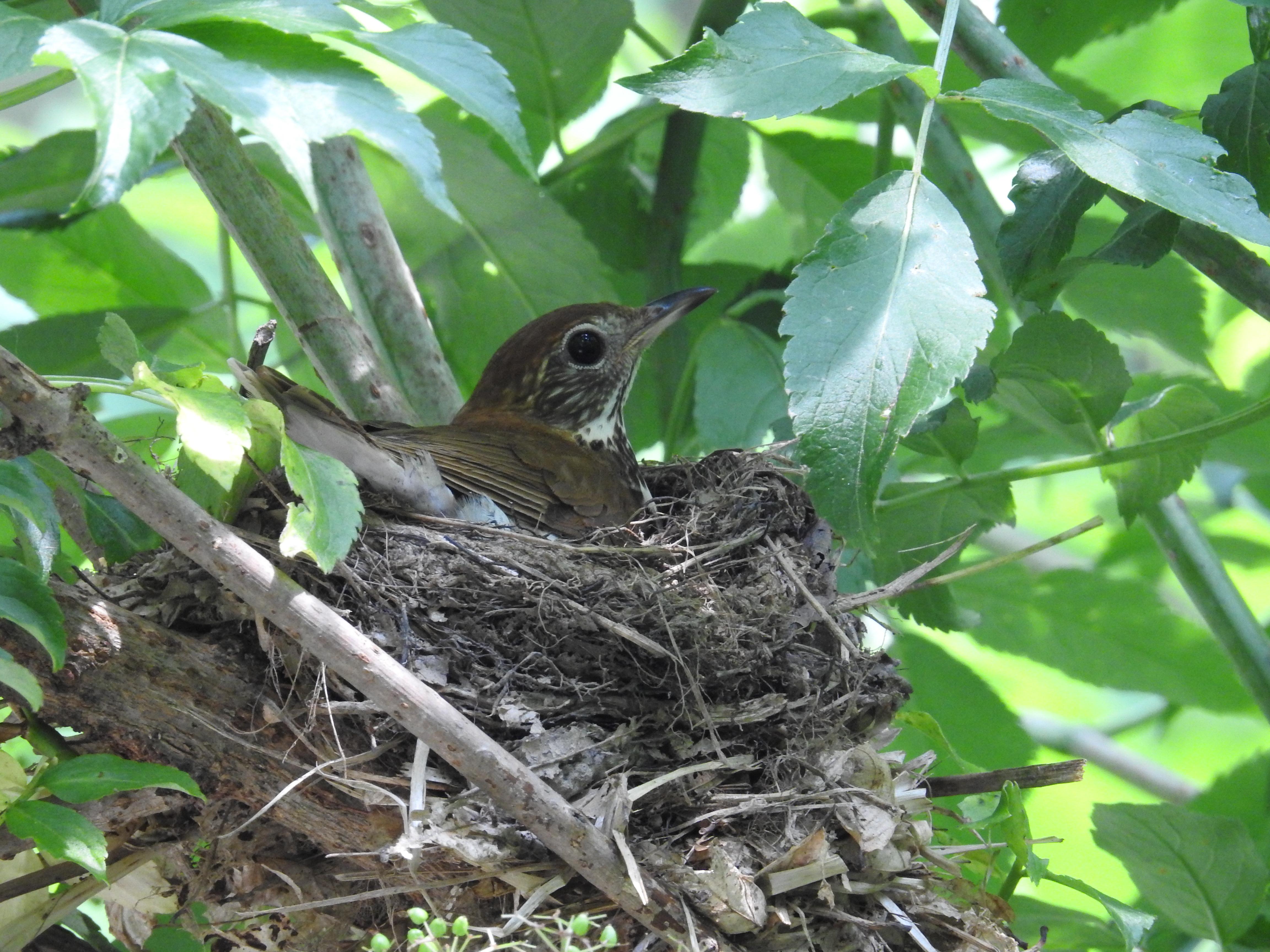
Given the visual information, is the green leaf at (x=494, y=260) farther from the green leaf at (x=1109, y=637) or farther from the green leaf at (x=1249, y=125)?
the green leaf at (x=1249, y=125)

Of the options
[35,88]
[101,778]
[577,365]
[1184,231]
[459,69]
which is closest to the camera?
[459,69]

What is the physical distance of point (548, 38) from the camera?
3.41 m

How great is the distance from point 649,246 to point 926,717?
195 cm

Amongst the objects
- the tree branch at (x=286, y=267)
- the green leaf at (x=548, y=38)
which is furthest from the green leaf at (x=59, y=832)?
the green leaf at (x=548, y=38)

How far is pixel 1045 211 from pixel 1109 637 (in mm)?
1593

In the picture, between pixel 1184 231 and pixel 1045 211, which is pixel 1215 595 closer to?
pixel 1184 231

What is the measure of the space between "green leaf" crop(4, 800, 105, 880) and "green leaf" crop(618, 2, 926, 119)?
132 cm

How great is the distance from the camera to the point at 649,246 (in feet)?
12.9

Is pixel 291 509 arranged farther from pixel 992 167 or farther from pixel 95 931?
pixel 992 167

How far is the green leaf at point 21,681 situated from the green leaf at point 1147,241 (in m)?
1.94

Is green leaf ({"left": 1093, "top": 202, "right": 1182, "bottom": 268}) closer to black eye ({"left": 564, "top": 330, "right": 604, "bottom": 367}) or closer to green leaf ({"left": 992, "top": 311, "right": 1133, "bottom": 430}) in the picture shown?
green leaf ({"left": 992, "top": 311, "right": 1133, "bottom": 430})

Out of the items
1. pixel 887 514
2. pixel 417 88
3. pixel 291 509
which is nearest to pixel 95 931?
pixel 291 509

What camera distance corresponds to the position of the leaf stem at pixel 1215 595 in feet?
9.02

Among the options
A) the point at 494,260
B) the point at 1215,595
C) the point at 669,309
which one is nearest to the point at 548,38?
the point at 494,260
